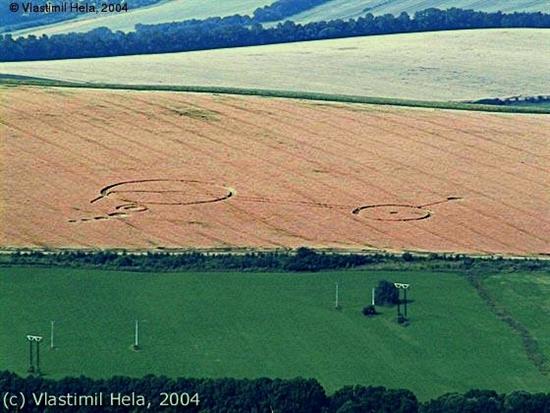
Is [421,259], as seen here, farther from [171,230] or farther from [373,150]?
[373,150]

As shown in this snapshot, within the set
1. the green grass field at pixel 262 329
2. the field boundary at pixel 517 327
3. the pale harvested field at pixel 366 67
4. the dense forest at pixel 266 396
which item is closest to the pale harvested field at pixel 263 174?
the field boundary at pixel 517 327

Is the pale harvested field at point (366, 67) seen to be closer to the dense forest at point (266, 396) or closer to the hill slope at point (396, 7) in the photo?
the hill slope at point (396, 7)

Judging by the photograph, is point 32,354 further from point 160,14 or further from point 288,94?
point 160,14

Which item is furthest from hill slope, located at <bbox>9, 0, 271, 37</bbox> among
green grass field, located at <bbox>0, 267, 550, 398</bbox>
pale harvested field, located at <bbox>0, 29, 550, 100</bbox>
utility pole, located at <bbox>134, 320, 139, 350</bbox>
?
utility pole, located at <bbox>134, 320, 139, 350</bbox>

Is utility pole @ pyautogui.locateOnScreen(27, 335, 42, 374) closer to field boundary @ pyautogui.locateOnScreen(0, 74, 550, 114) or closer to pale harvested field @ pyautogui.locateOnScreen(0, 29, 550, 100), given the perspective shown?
field boundary @ pyautogui.locateOnScreen(0, 74, 550, 114)

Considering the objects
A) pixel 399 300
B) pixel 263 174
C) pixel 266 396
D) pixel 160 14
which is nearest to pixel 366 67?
pixel 263 174

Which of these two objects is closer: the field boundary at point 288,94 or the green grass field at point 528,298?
the green grass field at point 528,298
